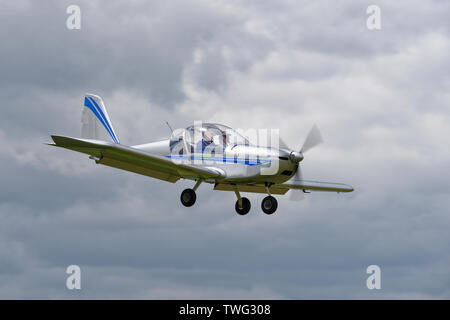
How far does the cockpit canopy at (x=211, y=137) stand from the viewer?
26.2m

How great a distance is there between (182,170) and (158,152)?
1968 millimetres

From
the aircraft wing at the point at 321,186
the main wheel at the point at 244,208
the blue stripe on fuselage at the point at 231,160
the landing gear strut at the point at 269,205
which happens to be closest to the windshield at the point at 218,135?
the blue stripe on fuselage at the point at 231,160

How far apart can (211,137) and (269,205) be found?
331 cm

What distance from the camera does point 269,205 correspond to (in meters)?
26.0

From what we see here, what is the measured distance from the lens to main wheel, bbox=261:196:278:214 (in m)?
25.9

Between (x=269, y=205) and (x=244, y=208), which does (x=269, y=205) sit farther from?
(x=244, y=208)

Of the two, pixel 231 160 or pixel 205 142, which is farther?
pixel 205 142

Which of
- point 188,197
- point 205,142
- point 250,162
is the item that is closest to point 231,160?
point 250,162

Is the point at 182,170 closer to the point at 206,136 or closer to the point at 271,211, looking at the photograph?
the point at 206,136

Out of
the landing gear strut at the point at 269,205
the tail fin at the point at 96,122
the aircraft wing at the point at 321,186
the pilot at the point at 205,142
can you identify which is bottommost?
the landing gear strut at the point at 269,205

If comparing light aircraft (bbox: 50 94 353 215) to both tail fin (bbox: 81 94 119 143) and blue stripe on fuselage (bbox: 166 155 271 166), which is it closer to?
blue stripe on fuselage (bbox: 166 155 271 166)

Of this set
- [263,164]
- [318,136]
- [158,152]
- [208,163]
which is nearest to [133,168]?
[158,152]

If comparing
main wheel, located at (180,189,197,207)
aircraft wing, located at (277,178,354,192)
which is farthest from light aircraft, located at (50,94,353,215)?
aircraft wing, located at (277,178,354,192)

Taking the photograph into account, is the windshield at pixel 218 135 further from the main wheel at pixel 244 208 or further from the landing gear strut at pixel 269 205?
the main wheel at pixel 244 208
